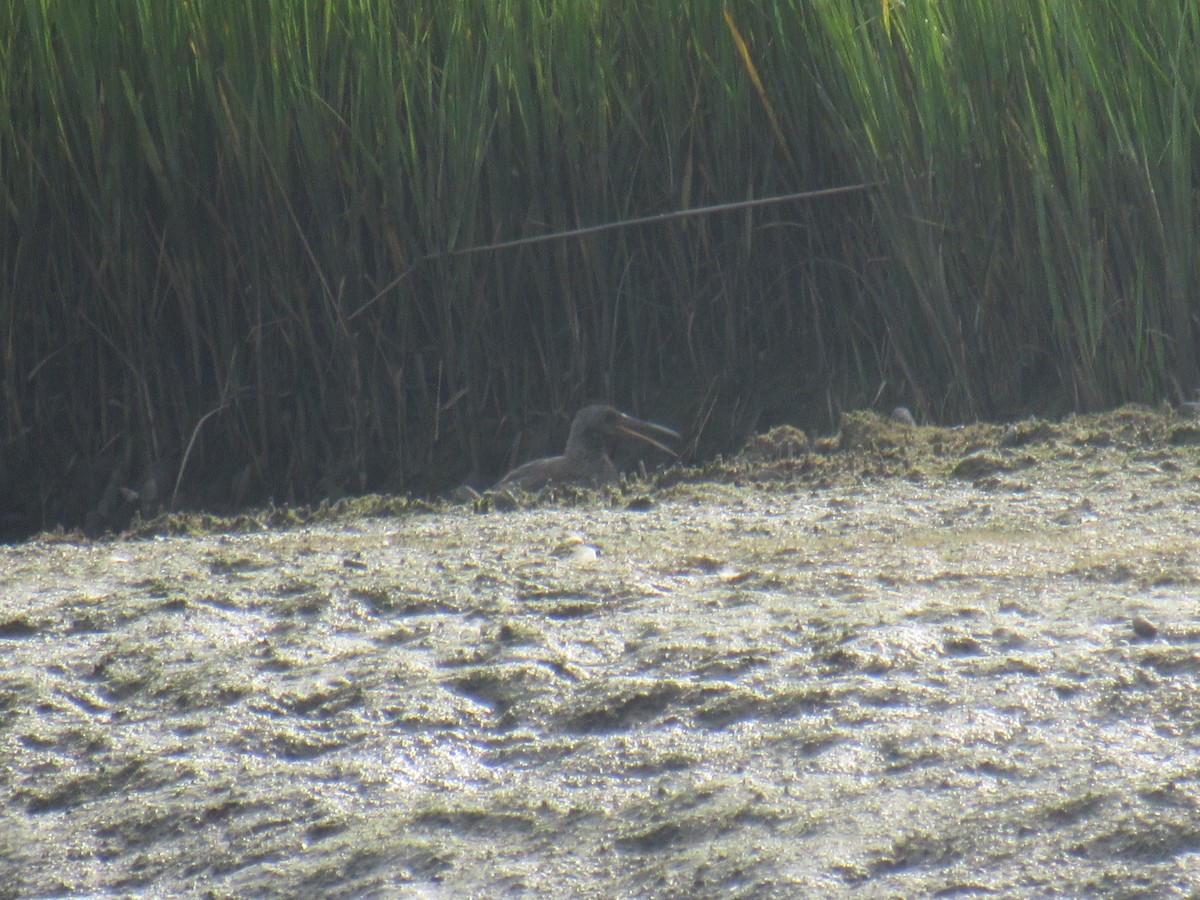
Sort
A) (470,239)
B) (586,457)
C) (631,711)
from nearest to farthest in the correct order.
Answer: (631,711)
(586,457)
(470,239)

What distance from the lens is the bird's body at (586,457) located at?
3727 millimetres

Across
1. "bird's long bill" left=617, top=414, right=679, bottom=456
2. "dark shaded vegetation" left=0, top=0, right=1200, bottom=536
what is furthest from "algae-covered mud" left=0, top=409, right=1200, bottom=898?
"dark shaded vegetation" left=0, top=0, right=1200, bottom=536

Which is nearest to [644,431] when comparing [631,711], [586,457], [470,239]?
[586,457]

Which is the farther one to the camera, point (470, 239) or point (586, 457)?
point (470, 239)

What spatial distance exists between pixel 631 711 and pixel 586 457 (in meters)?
2.07

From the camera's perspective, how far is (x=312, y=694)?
6.23 feet

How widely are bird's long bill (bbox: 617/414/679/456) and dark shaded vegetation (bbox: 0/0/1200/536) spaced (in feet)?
0.53

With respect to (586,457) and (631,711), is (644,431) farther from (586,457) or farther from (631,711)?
(631,711)

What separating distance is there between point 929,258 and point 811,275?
0.46m

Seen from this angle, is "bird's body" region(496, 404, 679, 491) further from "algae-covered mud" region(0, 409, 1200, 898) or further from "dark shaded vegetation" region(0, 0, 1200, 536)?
"algae-covered mud" region(0, 409, 1200, 898)

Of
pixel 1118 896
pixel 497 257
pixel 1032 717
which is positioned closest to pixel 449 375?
pixel 497 257

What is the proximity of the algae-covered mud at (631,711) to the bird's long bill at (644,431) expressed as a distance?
1.27 meters

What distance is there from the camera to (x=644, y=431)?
4.22 meters

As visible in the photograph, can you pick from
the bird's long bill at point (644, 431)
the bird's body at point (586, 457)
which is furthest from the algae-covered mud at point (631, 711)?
the bird's long bill at point (644, 431)
